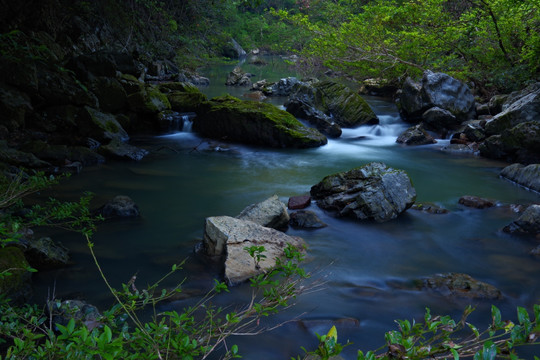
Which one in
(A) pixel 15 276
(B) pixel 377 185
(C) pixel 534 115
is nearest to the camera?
(A) pixel 15 276

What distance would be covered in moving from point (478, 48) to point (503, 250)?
32.9ft

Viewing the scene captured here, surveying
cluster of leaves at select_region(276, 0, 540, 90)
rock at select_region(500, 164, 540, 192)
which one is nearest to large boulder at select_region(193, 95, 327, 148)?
rock at select_region(500, 164, 540, 192)

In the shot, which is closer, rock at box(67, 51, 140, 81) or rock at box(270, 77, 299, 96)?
rock at box(67, 51, 140, 81)

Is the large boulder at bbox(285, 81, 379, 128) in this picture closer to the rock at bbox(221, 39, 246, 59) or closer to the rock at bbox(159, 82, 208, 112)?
the rock at bbox(159, 82, 208, 112)

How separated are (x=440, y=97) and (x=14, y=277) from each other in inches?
474

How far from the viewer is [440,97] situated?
1269 cm

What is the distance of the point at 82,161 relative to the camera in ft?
29.0

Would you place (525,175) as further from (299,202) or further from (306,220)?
(306,220)

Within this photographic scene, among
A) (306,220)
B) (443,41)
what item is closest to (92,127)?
(306,220)

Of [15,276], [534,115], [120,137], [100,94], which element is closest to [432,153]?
[534,115]

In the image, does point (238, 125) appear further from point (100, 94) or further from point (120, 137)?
point (100, 94)

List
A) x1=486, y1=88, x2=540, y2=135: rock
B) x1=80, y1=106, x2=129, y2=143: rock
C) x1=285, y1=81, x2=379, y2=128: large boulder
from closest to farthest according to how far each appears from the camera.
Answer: x1=486, y1=88, x2=540, y2=135: rock → x1=80, y1=106, x2=129, y2=143: rock → x1=285, y1=81, x2=379, y2=128: large boulder

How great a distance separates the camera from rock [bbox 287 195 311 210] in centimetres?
685

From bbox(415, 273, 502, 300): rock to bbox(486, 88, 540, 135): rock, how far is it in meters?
6.60
